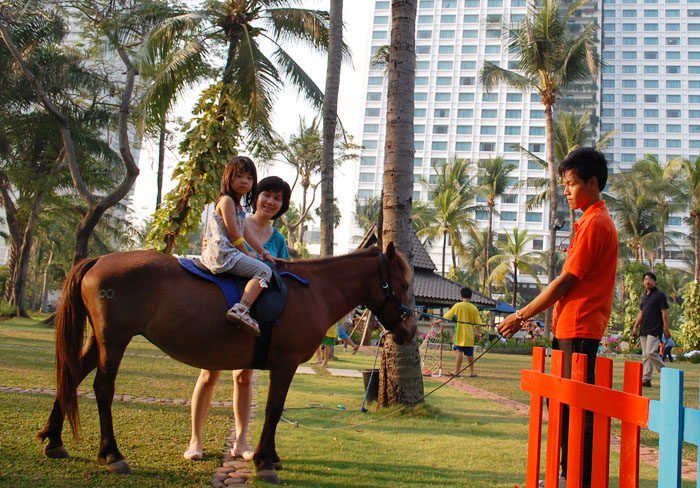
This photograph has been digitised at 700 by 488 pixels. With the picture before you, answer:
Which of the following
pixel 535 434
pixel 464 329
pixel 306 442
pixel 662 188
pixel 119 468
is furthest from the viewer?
pixel 662 188

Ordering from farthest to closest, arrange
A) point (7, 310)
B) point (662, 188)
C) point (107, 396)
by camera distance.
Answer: point (662, 188)
point (7, 310)
point (107, 396)

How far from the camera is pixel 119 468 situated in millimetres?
4129

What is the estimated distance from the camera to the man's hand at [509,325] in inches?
154

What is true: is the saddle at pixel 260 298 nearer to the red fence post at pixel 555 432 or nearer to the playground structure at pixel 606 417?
the playground structure at pixel 606 417

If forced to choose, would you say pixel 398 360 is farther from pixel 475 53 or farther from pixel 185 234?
pixel 475 53

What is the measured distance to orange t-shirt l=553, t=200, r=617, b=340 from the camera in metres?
3.71

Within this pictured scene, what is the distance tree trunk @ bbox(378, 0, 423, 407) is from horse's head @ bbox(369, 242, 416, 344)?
2.60 m

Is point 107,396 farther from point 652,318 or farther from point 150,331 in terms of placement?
point 652,318

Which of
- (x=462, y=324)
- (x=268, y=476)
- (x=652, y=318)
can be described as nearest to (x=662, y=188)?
(x=652, y=318)

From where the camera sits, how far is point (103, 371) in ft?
13.8

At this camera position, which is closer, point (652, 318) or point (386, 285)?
point (386, 285)

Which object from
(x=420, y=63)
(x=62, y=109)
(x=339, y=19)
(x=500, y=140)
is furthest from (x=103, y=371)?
(x=420, y=63)

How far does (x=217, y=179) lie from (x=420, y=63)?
335 ft

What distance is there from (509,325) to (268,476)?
7.02 ft
